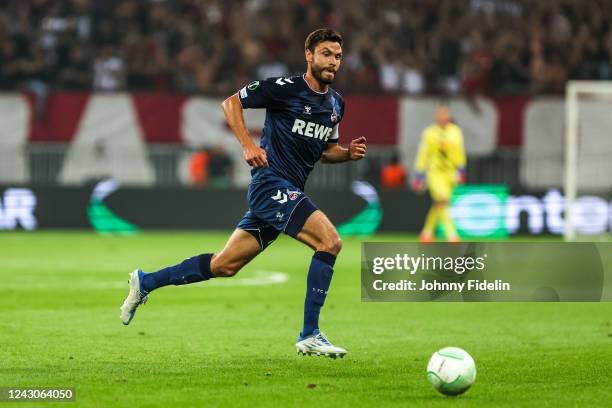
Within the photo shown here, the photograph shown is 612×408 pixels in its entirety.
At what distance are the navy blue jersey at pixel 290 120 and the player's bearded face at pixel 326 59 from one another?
0.18m

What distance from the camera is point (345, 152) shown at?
9773 millimetres

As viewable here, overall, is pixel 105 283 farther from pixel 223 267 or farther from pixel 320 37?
pixel 320 37

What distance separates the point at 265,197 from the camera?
9.12 metres

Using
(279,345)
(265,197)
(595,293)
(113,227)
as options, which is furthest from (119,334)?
(113,227)

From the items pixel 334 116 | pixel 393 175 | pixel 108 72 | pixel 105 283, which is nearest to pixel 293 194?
pixel 334 116

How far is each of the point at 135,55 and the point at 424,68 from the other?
20.5 feet

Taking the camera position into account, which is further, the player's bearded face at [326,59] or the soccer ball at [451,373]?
the player's bearded face at [326,59]

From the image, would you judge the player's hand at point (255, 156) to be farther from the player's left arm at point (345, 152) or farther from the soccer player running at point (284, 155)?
the player's left arm at point (345, 152)

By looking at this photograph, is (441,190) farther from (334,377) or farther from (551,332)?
(334,377)

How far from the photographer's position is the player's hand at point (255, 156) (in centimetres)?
887

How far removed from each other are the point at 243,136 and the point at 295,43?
1827 cm

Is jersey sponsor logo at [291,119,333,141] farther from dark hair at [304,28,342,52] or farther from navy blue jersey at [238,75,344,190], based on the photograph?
dark hair at [304,28,342,52]

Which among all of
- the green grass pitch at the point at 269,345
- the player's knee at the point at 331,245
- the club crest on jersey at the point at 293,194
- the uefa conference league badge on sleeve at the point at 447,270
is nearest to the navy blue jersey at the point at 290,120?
the club crest on jersey at the point at 293,194

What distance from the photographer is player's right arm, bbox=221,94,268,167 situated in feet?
29.1
